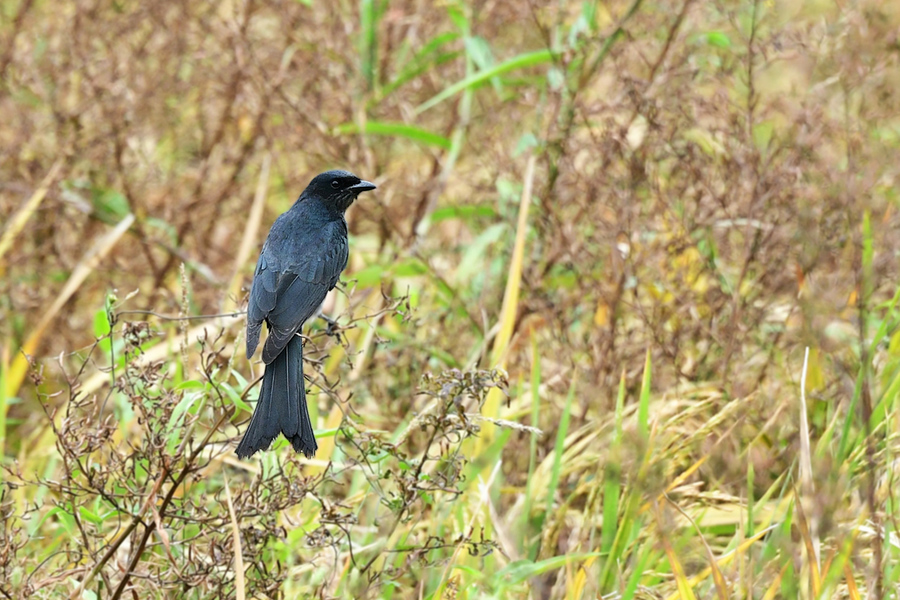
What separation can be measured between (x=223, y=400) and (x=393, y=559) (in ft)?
2.86

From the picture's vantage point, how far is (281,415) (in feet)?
7.86

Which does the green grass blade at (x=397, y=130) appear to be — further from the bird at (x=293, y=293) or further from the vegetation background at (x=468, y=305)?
the bird at (x=293, y=293)

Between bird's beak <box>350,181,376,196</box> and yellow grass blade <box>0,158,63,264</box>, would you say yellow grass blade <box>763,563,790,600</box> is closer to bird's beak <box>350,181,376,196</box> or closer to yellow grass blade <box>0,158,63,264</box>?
bird's beak <box>350,181,376,196</box>

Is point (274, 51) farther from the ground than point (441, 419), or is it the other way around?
point (274, 51)

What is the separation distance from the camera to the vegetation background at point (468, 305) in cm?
254

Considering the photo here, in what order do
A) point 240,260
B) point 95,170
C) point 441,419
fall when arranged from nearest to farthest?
point 441,419
point 240,260
point 95,170

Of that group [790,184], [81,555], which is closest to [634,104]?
[790,184]

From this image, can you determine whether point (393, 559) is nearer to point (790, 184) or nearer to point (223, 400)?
point (223, 400)

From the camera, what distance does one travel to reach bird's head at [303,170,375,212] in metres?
3.62

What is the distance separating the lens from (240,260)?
488cm

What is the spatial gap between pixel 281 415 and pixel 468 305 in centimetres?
218

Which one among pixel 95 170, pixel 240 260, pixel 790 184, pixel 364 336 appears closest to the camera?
pixel 790 184

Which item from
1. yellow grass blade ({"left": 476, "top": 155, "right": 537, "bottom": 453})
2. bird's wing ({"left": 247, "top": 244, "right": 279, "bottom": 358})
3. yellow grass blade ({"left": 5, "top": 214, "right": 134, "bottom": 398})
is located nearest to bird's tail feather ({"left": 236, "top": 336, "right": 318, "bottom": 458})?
bird's wing ({"left": 247, "top": 244, "right": 279, "bottom": 358})

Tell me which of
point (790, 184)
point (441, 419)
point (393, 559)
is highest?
point (790, 184)
